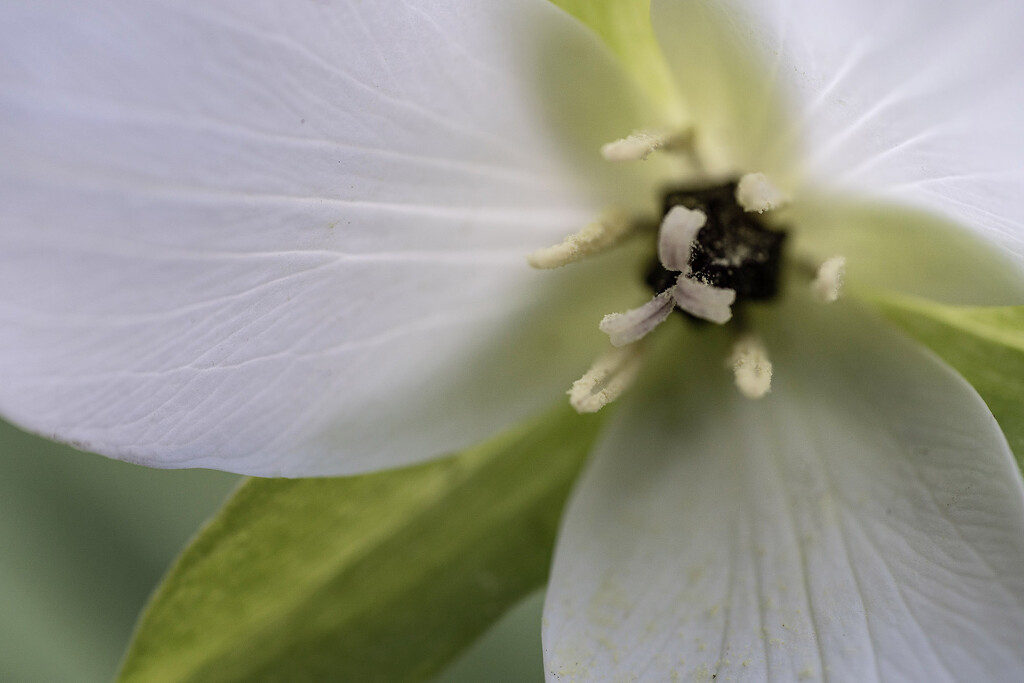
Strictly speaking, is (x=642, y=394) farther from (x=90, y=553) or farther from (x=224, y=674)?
(x=90, y=553)

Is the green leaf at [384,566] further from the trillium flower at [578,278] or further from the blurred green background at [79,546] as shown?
the blurred green background at [79,546]

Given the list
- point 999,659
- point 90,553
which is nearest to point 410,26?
point 999,659

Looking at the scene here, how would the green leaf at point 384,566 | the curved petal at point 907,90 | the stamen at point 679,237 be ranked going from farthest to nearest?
the green leaf at point 384,566, the stamen at point 679,237, the curved petal at point 907,90

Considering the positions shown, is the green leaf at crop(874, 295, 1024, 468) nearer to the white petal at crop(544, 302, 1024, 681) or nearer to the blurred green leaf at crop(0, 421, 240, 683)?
the white petal at crop(544, 302, 1024, 681)

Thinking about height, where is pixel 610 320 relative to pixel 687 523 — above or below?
above

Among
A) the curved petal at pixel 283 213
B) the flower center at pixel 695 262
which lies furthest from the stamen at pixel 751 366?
the curved petal at pixel 283 213

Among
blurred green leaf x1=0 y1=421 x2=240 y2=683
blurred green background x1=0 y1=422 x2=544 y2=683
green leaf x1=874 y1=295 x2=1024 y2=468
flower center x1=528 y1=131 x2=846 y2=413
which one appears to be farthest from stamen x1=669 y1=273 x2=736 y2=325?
blurred green leaf x1=0 y1=421 x2=240 y2=683
